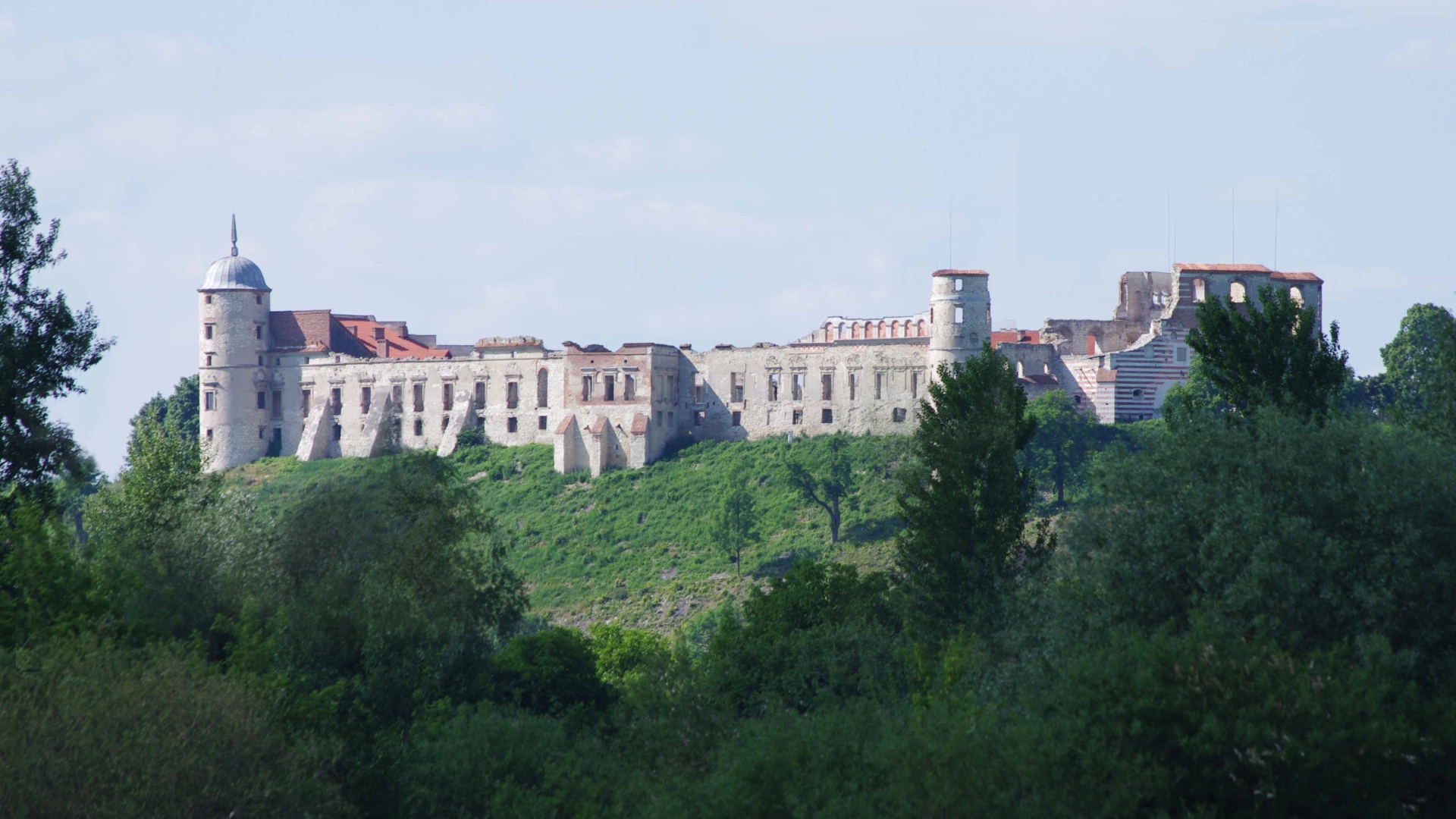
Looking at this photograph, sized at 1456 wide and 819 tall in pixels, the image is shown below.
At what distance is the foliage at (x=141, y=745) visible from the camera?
21.5 meters

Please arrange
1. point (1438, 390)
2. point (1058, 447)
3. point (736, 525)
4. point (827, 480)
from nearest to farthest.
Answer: point (1438, 390) < point (736, 525) < point (1058, 447) < point (827, 480)

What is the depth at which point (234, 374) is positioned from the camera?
7688 centimetres

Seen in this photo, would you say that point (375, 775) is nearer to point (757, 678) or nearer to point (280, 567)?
point (280, 567)

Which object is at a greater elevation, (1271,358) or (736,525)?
(1271,358)

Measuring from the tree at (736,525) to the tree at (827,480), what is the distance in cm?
122

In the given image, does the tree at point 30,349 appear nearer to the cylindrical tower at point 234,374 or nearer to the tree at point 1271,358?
the tree at point 1271,358

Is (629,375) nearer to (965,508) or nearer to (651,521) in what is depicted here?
(651,521)

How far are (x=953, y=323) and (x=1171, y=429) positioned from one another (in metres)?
35.0

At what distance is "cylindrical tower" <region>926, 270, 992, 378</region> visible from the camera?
210 feet

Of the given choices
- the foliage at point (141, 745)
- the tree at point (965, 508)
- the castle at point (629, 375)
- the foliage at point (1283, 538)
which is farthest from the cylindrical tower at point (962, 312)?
the foliage at point (141, 745)

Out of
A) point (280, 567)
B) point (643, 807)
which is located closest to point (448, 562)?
point (280, 567)

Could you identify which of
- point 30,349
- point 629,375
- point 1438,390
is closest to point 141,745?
point 30,349

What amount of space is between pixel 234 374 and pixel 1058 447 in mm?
37384

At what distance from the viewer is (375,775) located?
26.7m
